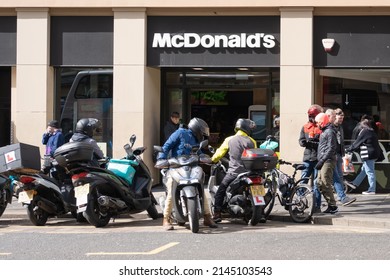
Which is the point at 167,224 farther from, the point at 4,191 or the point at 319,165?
the point at 4,191

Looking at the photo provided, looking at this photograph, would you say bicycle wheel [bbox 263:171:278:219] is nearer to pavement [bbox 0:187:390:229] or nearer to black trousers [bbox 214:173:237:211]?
pavement [bbox 0:187:390:229]

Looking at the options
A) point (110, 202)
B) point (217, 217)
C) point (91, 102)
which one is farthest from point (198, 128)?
point (91, 102)

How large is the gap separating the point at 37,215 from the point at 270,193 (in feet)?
11.6

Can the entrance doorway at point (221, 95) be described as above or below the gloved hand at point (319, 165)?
above

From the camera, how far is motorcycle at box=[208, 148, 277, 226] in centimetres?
1162

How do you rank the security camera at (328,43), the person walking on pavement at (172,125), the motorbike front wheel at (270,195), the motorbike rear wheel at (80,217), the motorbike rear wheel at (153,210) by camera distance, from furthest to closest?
1. the person walking on pavement at (172,125)
2. the security camera at (328,43)
3. the motorbike rear wheel at (153,210)
4. the motorbike rear wheel at (80,217)
5. the motorbike front wheel at (270,195)

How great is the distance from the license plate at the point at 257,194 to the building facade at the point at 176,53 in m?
4.89

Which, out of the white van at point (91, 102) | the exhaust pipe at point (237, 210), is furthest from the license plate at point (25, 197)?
the white van at point (91, 102)

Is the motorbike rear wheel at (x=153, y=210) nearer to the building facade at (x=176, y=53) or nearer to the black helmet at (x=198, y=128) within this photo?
the black helmet at (x=198, y=128)

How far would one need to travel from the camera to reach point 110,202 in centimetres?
1170

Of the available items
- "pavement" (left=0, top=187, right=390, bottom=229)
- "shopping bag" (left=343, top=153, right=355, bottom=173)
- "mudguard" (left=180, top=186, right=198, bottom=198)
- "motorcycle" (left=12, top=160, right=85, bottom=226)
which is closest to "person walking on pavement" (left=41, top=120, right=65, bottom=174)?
"pavement" (left=0, top=187, right=390, bottom=229)

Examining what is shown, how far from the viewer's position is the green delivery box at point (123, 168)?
12398mm

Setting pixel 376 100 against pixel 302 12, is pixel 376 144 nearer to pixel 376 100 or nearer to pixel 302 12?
pixel 376 100

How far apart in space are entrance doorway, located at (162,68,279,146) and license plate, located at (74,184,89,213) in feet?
23.0
